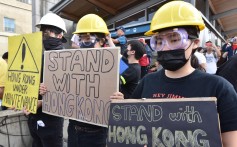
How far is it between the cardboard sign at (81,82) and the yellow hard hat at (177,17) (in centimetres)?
57

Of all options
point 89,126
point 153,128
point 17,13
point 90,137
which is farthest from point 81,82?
point 17,13

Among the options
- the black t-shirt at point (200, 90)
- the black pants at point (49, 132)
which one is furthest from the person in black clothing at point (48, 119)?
the black t-shirt at point (200, 90)

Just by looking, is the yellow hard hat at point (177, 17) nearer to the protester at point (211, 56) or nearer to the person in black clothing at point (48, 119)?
the person in black clothing at point (48, 119)

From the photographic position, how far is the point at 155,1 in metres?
8.91

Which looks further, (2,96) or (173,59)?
(2,96)

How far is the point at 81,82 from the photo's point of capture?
2443 mm

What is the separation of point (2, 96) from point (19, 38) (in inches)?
31.2

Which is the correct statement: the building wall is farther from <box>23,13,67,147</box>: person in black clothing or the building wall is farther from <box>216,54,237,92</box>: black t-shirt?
<box>216,54,237,92</box>: black t-shirt

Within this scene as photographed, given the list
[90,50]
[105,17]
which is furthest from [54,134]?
[105,17]

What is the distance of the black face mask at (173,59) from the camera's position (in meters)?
1.62

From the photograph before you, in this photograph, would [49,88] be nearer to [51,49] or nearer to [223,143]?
[51,49]

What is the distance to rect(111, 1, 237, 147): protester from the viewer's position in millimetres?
1510

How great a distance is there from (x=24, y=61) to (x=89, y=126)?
3.65ft

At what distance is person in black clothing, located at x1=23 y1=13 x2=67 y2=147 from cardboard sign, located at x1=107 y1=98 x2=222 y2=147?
1346 millimetres
